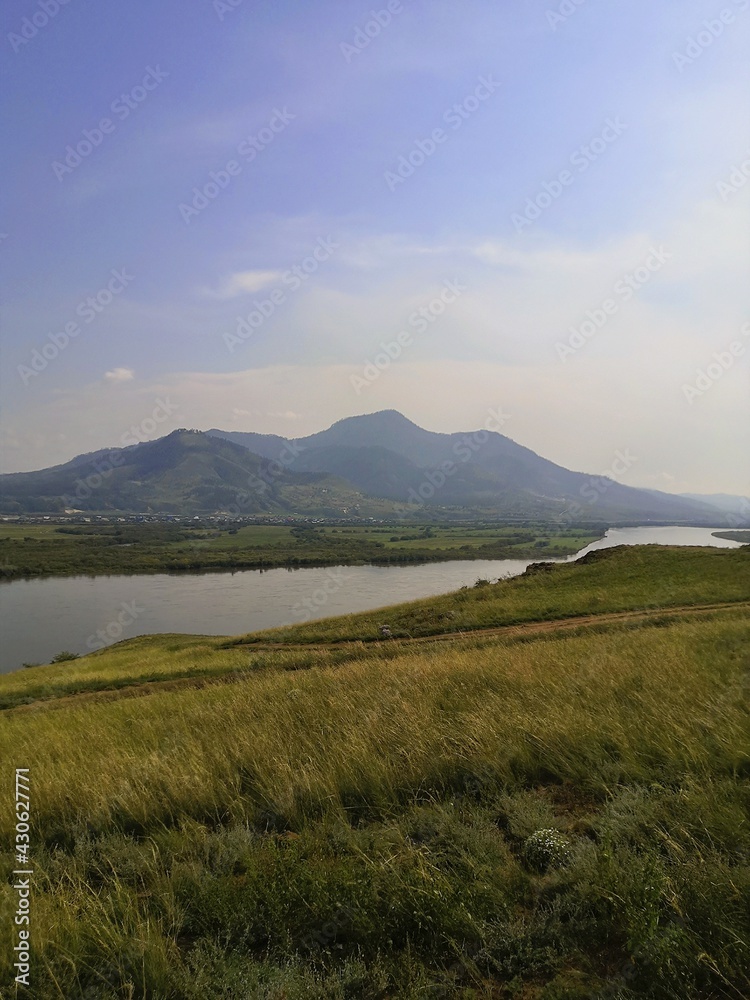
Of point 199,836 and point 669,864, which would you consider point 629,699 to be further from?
point 199,836

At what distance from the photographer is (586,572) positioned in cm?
3288

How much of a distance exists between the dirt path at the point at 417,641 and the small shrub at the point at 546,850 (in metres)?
13.3

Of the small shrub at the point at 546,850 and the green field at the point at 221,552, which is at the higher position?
the small shrub at the point at 546,850

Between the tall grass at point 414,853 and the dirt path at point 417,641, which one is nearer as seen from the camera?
the tall grass at point 414,853

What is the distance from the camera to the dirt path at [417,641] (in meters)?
17.5

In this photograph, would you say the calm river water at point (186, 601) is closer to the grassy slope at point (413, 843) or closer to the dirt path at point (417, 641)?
the dirt path at point (417, 641)

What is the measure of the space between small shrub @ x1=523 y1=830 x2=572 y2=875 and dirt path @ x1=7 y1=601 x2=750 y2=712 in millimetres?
13286

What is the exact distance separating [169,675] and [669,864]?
767 inches

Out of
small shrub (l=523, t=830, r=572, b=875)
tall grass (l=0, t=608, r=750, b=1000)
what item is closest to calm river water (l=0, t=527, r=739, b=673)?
tall grass (l=0, t=608, r=750, b=1000)

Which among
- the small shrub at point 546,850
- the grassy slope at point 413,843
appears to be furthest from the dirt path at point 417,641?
the small shrub at point 546,850

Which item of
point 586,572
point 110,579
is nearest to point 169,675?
point 586,572

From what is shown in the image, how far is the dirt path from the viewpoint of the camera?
17484mm

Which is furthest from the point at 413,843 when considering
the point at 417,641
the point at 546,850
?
the point at 417,641

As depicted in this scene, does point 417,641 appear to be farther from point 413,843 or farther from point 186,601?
point 186,601
